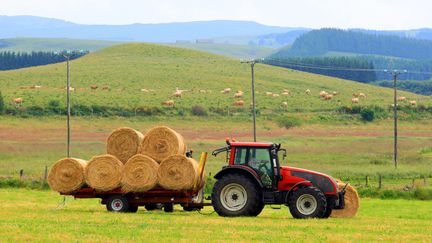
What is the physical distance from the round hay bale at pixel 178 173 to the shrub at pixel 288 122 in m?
63.8

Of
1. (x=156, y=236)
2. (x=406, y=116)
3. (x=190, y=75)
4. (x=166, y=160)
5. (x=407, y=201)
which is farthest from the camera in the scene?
(x=190, y=75)

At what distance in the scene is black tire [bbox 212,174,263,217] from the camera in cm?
2597

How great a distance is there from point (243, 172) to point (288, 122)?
65.4 m

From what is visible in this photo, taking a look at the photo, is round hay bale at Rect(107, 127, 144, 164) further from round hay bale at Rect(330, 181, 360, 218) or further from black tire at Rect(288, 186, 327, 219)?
round hay bale at Rect(330, 181, 360, 218)

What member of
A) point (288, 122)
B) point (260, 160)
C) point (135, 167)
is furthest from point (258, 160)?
point (288, 122)

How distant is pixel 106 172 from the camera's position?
27031 mm

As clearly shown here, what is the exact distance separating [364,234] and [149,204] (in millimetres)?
7577

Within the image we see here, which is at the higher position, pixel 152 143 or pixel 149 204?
pixel 152 143

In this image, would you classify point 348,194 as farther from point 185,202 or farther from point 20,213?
point 20,213

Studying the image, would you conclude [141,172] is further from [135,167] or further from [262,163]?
[262,163]

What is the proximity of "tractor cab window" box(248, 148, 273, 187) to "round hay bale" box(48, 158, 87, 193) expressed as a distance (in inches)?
189

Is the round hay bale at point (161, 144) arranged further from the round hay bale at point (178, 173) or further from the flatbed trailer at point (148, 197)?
the flatbed trailer at point (148, 197)

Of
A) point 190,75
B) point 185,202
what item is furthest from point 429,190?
point 190,75

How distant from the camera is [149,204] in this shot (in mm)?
27438
